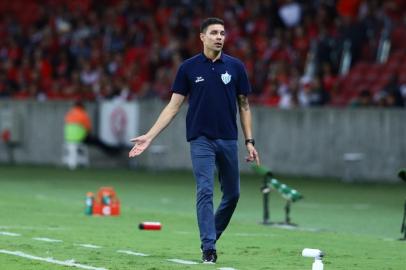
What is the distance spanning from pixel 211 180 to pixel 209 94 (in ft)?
2.80

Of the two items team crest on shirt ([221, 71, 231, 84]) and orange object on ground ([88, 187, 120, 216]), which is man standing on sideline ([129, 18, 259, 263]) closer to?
team crest on shirt ([221, 71, 231, 84])

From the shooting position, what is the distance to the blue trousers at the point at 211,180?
13.1 metres

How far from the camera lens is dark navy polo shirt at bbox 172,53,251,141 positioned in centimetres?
1341

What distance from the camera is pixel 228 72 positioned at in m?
13.5

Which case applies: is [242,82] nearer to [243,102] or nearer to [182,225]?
[243,102]

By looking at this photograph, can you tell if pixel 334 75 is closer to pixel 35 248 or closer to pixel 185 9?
pixel 185 9

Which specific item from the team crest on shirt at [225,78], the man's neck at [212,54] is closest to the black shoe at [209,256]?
the team crest on shirt at [225,78]

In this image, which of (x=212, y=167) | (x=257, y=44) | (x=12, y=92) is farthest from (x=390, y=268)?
(x=12, y=92)

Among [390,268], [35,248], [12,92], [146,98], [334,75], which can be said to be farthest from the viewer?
[12,92]

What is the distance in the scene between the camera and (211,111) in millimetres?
13422

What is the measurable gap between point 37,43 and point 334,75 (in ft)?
45.5

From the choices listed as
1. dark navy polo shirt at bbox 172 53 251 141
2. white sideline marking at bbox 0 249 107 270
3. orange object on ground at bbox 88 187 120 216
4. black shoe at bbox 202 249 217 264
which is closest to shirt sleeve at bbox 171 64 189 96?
dark navy polo shirt at bbox 172 53 251 141

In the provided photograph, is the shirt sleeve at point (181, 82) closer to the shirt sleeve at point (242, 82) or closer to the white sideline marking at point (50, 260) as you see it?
the shirt sleeve at point (242, 82)

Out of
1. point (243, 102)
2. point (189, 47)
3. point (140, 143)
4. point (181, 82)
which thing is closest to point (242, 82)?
point (243, 102)
